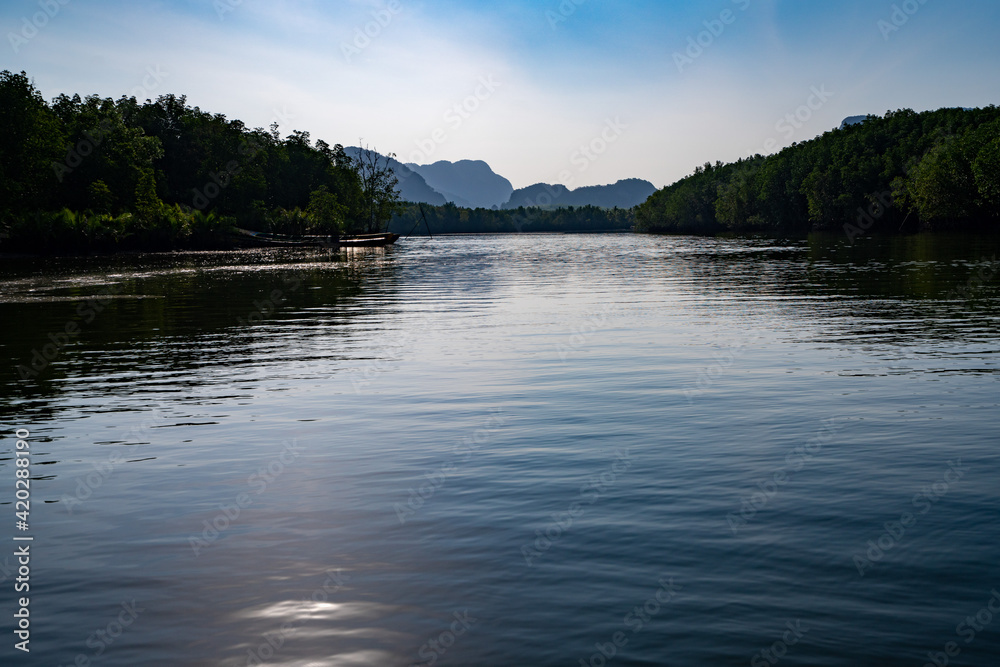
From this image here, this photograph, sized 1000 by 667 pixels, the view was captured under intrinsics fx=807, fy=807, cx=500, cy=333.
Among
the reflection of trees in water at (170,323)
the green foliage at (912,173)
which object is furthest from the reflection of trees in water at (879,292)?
the green foliage at (912,173)

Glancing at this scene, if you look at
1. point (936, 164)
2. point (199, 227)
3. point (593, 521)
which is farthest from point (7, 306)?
point (936, 164)

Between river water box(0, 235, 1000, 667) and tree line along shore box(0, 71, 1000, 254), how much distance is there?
79.2m

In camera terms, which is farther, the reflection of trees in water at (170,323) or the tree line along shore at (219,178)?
the tree line along shore at (219,178)

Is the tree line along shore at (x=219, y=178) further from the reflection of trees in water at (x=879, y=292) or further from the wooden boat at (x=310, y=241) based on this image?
the reflection of trees in water at (x=879, y=292)

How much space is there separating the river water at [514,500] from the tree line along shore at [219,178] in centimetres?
7915

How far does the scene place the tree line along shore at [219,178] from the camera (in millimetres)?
91562

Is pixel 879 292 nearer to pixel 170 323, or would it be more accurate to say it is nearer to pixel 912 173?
pixel 170 323

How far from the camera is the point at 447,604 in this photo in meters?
7.15

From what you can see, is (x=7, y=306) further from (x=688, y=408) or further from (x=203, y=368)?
(x=688, y=408)

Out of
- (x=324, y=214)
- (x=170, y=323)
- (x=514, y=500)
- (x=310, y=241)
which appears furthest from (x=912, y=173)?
(x=514, y=500)

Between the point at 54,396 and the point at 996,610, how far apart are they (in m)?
17.3

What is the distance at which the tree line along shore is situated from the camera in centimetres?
9156

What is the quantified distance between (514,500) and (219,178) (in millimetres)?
157302

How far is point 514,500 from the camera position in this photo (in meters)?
10.0
